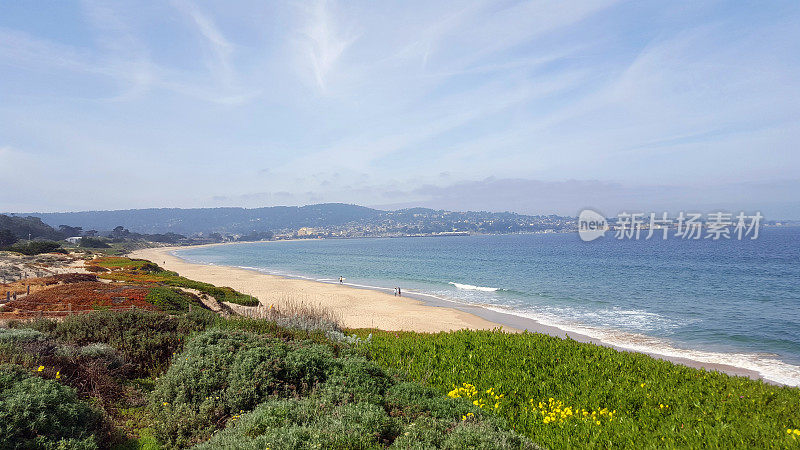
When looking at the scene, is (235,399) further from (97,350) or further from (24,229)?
(24,229)

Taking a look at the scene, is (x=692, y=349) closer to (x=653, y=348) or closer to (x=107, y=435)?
(x=653, y=348)

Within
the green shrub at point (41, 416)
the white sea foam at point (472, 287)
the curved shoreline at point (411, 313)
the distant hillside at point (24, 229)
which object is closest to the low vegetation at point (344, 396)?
the green shrub at point (41, 416)

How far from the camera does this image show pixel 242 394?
558 cm

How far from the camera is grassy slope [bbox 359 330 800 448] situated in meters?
4.48

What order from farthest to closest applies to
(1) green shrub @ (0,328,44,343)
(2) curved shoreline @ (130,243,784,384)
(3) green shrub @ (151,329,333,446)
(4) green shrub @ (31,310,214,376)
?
(2) curved shoreline @ (130,243,784,384) → (4) green shrub @ (31,310,214,376) → (1) green shrub @ (0,328,44,343) → (3) green shrub @ (151,329,333,446)

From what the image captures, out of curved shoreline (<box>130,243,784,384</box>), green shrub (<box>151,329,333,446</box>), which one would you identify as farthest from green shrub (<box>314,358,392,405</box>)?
curved shoreline (<box>130,243,784,384</box>)

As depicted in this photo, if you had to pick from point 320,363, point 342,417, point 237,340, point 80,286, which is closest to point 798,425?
point 342,417

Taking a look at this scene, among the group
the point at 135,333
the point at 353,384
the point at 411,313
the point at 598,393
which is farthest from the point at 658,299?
the point at 135,333

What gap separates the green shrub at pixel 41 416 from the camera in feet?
14.0

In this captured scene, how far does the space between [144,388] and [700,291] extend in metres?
41.5

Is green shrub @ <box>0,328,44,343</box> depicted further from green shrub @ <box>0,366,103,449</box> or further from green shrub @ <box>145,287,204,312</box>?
green shrub @ <box>145,287,204,312</box>

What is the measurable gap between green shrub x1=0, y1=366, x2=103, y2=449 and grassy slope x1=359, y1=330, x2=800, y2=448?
4.67 metres

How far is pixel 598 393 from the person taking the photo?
6328 mm

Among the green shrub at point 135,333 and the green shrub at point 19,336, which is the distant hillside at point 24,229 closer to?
the green shrub at point 135,333
